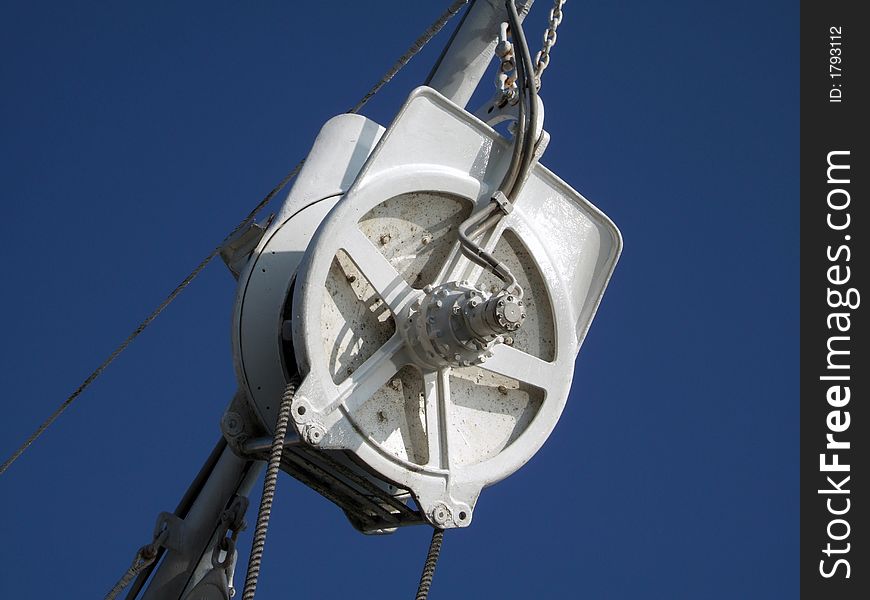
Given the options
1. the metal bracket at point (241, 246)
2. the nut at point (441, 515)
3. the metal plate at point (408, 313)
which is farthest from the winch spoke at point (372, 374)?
the metal bracket at point (241, 246)

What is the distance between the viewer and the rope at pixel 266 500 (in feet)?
20.3

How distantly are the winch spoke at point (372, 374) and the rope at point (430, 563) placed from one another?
25.7 inches

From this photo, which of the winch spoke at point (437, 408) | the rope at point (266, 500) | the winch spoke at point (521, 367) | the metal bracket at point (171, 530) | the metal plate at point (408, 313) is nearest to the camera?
the rope at point (266, 500)

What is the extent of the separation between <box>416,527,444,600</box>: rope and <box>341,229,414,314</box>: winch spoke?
0.98m

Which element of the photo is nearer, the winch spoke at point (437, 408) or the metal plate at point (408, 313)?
the metal plate at point (408, 313)

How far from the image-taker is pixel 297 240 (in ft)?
24.4

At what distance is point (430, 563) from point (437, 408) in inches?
27.0

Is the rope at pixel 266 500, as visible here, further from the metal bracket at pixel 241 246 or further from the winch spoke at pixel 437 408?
the metal bracket at pixel 241 246

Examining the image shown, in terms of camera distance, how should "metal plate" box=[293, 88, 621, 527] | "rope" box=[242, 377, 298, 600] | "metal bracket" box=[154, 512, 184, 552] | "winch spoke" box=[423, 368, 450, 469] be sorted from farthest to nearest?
"metal bracket" box=[154, 512, 184, 552] → "winch spoke" box=[423, 368, 450, 469] → "metal plate" box=[293, 88, 621, 527] → "rope" box=[242, 377, 298, 600]

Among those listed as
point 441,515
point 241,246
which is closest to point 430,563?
point 441,515

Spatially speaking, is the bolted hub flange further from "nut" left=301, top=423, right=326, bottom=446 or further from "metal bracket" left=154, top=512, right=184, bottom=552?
"metal bracket" left=154, top=512, right=184, bottom=552

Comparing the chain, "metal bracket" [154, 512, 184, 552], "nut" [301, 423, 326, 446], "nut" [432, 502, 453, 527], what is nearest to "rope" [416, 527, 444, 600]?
"nut" [432, 502, 453, 527]

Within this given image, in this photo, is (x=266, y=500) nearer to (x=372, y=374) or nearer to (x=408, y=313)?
(x=372, y=374)

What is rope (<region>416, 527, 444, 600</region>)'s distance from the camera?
667 centimetres
